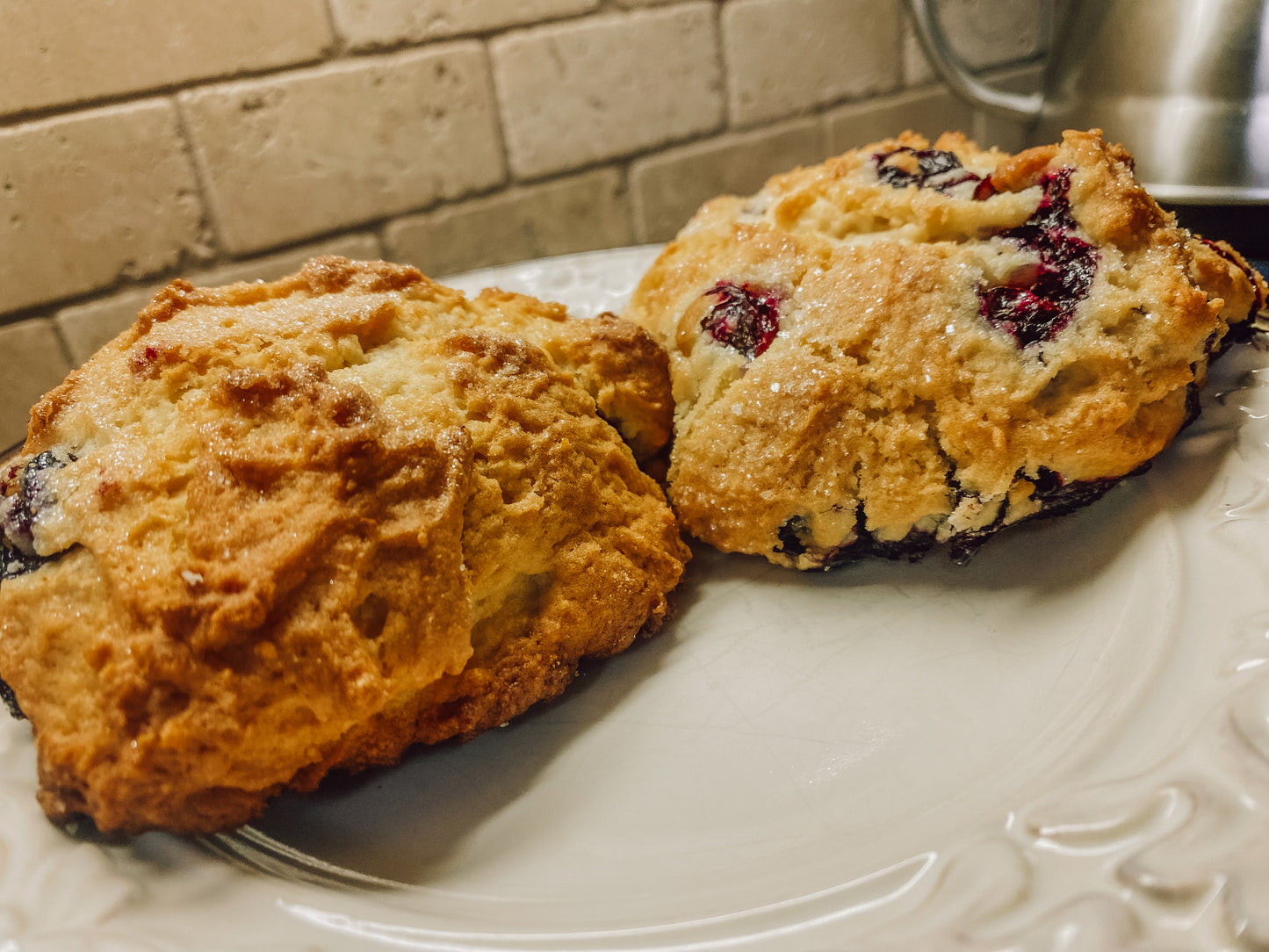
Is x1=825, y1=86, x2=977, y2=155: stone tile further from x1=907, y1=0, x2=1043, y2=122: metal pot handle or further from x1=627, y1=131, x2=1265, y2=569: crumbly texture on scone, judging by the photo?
x1=627, y1=131, x2=1265, y2=569: crumbly texture on scone

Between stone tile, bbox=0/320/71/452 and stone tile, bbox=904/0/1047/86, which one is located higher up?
stone tile, bbox=904/0/1047/86

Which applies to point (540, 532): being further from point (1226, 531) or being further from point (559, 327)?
point (1226, 531)

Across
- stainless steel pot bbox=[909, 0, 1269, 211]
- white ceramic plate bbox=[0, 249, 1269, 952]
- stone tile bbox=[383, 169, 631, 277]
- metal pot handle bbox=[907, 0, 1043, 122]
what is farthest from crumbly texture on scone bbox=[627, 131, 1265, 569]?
stone tile bbox=[383, 169, 631, 277]

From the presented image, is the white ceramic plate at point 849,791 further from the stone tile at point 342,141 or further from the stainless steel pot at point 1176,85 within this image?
the stone tile at point 342,141

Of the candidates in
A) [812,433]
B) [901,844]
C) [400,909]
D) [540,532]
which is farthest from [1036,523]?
[400,909]

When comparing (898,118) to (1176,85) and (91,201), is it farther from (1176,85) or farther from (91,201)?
(91,201)

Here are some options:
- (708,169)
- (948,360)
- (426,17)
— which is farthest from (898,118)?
(948,360)
